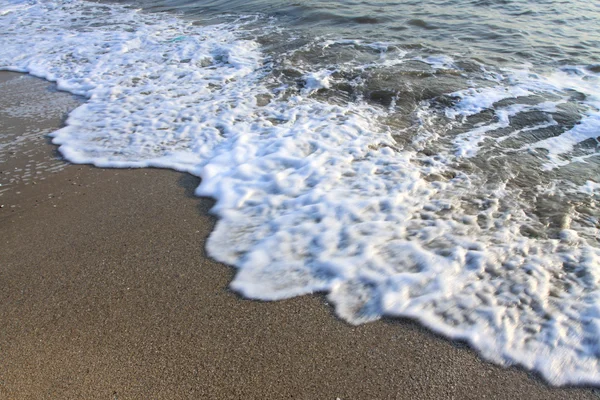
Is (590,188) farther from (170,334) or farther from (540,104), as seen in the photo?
(170,334)

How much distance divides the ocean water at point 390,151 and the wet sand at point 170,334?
0.52 ft

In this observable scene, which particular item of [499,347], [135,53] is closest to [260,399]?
[499,347]

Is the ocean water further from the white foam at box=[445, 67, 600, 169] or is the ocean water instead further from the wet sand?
the wet sand

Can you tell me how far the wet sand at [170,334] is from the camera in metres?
2.14

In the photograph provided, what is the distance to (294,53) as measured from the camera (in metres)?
7.76

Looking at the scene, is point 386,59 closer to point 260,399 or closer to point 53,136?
point 53,136

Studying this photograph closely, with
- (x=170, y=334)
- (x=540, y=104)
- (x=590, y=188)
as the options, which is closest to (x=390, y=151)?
(x=590, y=188)

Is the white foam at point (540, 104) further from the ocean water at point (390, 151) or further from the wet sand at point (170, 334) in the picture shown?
the wet sand at point (170, 334)

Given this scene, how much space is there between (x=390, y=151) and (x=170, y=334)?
9.26 ft

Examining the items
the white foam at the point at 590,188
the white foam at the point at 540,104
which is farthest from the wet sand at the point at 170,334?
the white foam at the point at 540,104

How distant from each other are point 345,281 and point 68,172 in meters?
3.00

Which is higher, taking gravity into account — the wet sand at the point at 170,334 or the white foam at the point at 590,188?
the wet sand at the point at 170,334

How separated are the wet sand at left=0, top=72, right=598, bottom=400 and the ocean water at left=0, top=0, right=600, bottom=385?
6.2 inches

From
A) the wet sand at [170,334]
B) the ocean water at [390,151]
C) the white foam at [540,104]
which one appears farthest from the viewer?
the white foam at [540,104]
